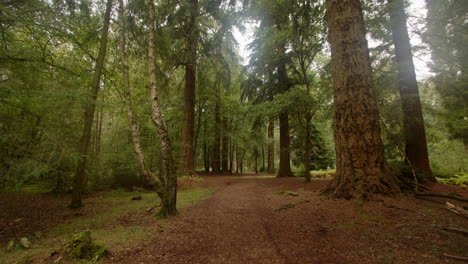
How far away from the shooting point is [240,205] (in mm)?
5754

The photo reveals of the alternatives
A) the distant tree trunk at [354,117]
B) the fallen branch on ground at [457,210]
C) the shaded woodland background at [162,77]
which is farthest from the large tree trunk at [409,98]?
the fallen branch on ground at [457,210]

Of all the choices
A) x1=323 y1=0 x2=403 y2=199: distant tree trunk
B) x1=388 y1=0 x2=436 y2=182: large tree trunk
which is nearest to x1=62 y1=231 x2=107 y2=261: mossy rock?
x1=323 y1=0 x2=403 y2=199: distant tree trunk

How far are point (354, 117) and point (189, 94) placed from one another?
11431 millimetres

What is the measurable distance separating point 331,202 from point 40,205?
30.2 ft

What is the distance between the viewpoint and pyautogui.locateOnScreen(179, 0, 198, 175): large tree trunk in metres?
11.1

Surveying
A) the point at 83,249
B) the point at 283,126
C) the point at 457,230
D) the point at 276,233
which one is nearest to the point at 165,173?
the point at 83,249

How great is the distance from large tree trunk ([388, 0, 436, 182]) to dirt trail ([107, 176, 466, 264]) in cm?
364

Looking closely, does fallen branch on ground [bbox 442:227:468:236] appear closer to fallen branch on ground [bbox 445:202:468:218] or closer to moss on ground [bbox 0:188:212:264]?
fallen branch on ground [bbox 445:202:468:218]

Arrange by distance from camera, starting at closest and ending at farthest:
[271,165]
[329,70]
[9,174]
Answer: [9,174]
[329,70]
[271,165]

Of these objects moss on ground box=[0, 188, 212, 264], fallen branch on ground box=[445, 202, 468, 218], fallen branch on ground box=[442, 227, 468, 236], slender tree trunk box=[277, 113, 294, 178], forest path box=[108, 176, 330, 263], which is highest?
slender tree trunk box=[277, 113, 294, 178]

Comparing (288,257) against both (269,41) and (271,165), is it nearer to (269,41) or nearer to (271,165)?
(269,41)

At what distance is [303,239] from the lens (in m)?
3.03

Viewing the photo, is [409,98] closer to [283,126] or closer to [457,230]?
[457,230]

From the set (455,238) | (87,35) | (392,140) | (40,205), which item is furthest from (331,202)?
(87,35)
